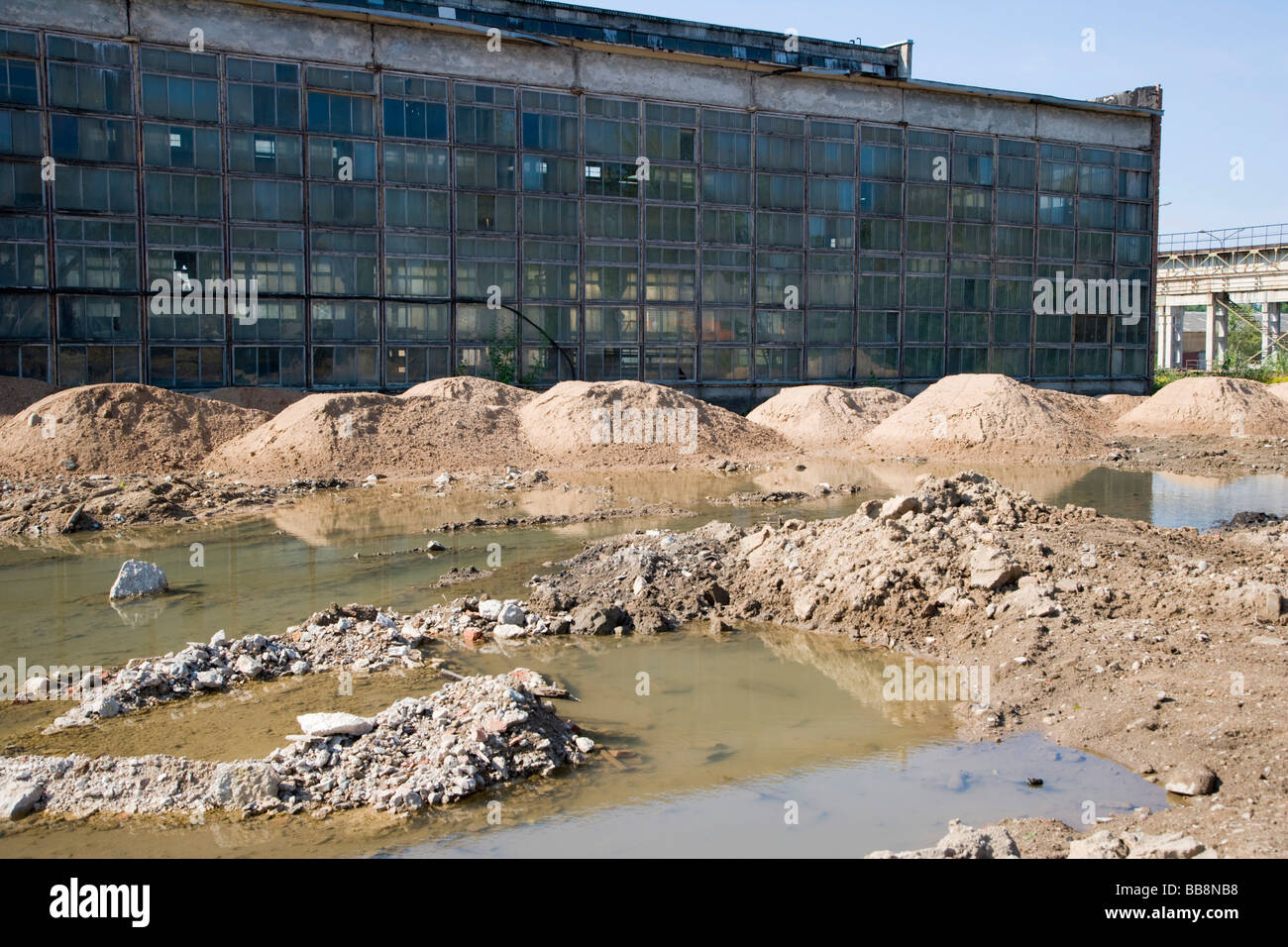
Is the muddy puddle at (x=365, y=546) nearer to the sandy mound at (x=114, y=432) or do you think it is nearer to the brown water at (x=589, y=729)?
the brown water at (x=589, y=729)

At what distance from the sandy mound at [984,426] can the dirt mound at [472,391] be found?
12121 mm

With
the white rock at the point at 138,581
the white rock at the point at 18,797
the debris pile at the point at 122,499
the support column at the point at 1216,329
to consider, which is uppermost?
the support column at the point at 1216,329

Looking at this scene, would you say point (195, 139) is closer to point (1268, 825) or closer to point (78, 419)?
point (78, 419)

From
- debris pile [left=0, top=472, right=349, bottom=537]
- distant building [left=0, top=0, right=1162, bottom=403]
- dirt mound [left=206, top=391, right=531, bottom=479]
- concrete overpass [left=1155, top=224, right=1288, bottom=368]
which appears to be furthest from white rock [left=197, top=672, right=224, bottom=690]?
concrete overpass [left=1155, top=224, right=1288, bottom=368]

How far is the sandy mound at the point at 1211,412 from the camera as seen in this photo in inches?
1510

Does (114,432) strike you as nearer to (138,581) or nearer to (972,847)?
(138,581)

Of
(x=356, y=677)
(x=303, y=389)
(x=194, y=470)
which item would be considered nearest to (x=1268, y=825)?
(x=356, y=677)

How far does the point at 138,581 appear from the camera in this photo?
14594 millimetres

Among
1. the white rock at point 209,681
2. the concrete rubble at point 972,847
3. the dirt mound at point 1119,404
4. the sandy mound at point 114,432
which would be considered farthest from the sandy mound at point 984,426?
the concrete rubble at point 972,847

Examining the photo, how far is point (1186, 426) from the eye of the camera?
38.8 meters

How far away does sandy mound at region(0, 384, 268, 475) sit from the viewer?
25844 mm

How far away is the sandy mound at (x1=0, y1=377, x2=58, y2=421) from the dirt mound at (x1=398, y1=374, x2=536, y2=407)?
10.9 metres

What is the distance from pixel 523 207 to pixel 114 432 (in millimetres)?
19470

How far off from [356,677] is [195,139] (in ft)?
103
